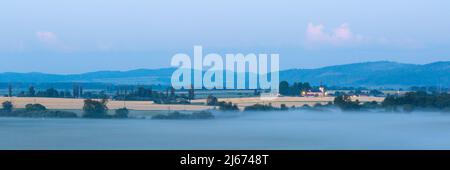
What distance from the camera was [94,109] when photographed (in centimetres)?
4231

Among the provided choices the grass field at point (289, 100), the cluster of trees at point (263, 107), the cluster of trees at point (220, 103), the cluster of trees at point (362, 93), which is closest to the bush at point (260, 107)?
the cluster of trees at point (263, 107)

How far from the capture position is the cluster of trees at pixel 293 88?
48.5 metres

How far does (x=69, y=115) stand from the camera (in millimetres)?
40531

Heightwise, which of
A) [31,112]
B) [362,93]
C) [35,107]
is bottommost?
[31,112]

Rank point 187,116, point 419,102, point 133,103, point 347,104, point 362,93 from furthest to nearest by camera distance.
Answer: point 362,93 < point 347,104 < point 419,102 < point 133,103 < point 187,116

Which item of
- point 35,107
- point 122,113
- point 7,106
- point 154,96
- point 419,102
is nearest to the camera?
point 35,107

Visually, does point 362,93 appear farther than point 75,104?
Yes

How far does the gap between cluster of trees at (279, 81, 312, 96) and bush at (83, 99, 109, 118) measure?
906 cm

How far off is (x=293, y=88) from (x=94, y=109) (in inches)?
508

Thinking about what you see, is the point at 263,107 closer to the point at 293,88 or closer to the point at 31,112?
the point at 293,88

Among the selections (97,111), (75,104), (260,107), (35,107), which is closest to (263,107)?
(260,107)

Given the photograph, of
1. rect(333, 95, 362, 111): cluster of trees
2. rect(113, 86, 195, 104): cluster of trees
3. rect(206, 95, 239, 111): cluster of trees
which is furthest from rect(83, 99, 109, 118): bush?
rect(333, 95, 362, 111): cluster of trees
